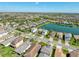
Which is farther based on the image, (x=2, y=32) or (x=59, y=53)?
(x=2, y=32)

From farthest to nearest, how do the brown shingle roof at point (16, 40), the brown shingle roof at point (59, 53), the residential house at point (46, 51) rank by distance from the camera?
the brown shingle roof at point (16, 40) → the residential house at point (46, 51) → the brown shingle roof at point (59, 53)

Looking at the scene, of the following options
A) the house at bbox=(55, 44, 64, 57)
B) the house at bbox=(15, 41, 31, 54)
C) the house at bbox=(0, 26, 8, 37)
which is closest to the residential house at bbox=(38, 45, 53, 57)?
the house at bbox=(55, 44, 64, 57)

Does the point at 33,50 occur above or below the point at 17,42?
below

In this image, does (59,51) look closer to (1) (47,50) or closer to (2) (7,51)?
(1) (47,50)

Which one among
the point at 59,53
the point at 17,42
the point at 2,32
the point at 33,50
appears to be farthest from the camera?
the point at 2,32

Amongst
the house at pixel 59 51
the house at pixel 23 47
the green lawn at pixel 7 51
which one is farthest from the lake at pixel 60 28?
the green lawn at pixel 7 51

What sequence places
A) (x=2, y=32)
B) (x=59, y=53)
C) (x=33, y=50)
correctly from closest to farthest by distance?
(x=59, y=53), (x=33, y=50), (x=2, y=32)

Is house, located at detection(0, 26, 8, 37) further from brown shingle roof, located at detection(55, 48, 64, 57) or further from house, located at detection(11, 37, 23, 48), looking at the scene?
brown shingle roof, located at detection(55, 48, 64, 57)

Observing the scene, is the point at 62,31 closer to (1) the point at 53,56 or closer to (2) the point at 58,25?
(2) the point at 58,25

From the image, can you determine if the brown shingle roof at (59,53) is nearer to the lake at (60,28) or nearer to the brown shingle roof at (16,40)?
the lake at (60,28)

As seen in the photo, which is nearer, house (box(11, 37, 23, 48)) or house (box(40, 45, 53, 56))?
house (box(40, 45, 53, 56))

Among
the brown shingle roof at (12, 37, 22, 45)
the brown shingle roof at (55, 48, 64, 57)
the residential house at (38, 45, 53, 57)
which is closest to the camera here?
the brown shingle roof at (55, 48, 64, 57)

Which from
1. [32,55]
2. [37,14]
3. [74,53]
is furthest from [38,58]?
[37,14]

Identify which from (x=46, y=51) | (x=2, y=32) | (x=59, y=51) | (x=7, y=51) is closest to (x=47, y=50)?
(x=46, y=51)
